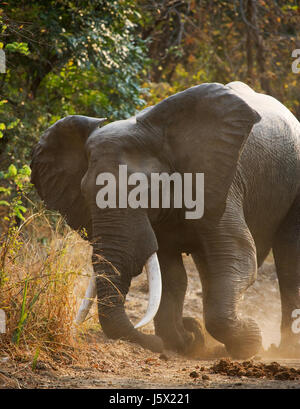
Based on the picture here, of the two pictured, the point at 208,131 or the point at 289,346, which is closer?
the point at 208,131

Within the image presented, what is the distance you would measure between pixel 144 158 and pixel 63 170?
105 cm

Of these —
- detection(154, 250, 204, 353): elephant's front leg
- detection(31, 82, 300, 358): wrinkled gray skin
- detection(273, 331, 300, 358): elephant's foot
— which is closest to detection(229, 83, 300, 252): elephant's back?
detection(31, 82, 300, 358): wrinkled gray skin

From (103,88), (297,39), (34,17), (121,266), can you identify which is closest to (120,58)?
(103,88)

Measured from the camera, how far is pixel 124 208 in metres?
6.07

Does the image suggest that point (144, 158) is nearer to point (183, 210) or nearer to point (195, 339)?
point (183, 210)

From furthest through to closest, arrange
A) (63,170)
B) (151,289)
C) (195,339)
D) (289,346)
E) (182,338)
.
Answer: (289,346)
(195,339)
(182,338)
(63,170)
(151,289)

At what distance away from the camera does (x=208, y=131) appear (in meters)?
6.53

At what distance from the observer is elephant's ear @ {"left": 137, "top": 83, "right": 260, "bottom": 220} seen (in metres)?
6.39

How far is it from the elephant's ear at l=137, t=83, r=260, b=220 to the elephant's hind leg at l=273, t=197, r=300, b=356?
5.35 ft

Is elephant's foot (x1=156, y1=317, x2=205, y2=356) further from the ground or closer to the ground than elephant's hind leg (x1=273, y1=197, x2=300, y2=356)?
Answer: closer to the ground

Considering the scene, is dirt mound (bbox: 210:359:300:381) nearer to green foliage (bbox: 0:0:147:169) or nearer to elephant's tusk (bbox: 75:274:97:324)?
elephant's tusk (bbox: 75:274:97:324)

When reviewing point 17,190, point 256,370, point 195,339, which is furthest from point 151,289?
point 195,339

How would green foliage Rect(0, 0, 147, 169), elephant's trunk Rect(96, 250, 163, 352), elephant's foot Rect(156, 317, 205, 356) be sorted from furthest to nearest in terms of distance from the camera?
1. green foliage Rect(0, 0, 147, 169)
2. elephant's foot Rect(156, 317, 205, 356)
3. elephant's trunk Rect(96, 250, 163, 352)

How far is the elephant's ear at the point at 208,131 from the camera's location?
21.0ft
